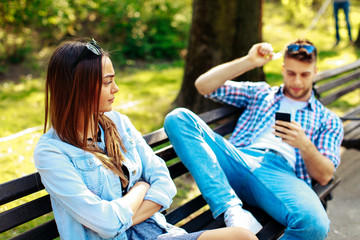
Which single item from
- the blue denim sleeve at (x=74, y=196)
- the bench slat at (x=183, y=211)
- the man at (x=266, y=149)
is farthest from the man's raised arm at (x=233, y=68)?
the blue denim sleeve at (x=74, y=196)

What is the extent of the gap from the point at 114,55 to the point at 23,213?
6.67 meters

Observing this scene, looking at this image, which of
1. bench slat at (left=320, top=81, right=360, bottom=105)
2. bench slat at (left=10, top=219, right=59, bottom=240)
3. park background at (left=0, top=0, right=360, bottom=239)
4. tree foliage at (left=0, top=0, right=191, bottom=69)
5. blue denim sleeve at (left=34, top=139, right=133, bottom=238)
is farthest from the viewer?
tree foliage at (left=0, top=0, right=191, bottom=69)

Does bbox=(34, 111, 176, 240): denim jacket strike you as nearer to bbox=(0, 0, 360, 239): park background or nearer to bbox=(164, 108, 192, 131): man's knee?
bbox=(164, 108, 192, 131): man's knee

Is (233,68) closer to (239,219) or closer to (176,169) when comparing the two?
(176,169)

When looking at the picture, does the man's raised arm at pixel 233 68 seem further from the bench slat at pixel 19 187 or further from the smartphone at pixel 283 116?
the bench slat at pixel 19 187

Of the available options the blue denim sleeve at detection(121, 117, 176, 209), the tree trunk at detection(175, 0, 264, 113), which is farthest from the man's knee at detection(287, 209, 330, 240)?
the tree trunk at detection(175, 0, 264, 113)

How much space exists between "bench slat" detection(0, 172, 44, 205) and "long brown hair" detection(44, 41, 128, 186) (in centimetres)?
29

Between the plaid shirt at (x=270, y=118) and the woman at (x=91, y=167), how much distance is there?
47.4 inches

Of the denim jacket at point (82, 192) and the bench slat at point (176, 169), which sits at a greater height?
the denim jacket at point (82, 192)

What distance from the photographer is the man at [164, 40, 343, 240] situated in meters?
2.62

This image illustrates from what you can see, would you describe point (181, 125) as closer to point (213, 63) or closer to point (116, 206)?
point (116, 206)

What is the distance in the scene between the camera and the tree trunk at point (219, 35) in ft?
16.5

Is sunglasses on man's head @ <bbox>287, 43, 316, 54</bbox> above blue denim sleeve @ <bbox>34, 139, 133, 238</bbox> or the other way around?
above

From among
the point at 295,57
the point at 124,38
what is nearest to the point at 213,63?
the point at 295,57
